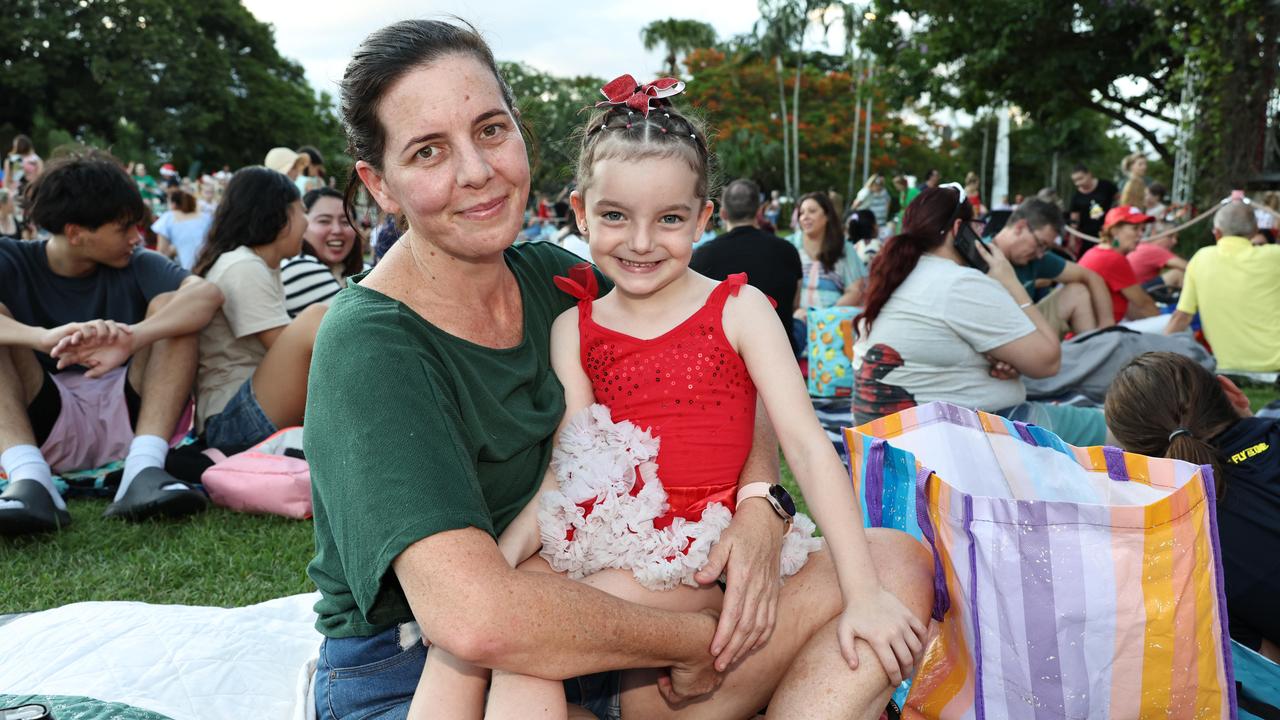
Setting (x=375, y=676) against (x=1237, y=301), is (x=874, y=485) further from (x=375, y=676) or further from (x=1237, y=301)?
(x=1237, y=301)

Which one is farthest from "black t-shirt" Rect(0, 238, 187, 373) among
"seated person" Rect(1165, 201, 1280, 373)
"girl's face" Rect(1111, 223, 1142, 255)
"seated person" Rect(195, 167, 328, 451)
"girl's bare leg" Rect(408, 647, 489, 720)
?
"girl's face" Rect(1111, 223, 1142, 255)

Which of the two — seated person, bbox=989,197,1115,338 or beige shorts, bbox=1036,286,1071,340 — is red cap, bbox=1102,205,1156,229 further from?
beige shorts, bbox=1036,286,1071,340

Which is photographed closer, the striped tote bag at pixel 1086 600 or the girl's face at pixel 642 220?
the striped tote bag at pixel 1086 600

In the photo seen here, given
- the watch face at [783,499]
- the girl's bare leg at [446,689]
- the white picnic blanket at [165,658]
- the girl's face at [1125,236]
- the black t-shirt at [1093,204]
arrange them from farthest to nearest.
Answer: the black t-shirt at [1093,204]
the girl's face at [1125,236]
the white picnic blanket at [165,658]
the watch face at [783,499]
the girl's bare leg at [446,689]

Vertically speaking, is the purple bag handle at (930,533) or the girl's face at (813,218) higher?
the girl's face at (813,218)

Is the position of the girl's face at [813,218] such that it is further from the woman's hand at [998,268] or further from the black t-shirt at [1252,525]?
the black t-shirt at [1252,525]

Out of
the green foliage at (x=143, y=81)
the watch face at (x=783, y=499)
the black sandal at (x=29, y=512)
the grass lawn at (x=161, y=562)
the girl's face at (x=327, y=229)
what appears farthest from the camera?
the green foliage at (x=143, y=81)

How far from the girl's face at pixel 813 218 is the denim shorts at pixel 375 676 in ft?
21.2

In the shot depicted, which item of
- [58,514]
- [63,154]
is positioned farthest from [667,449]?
[63,154]

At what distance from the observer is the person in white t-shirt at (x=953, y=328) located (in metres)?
4.24

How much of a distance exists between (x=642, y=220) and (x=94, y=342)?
10.9ft

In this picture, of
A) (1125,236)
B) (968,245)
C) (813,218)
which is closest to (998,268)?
(968,245)

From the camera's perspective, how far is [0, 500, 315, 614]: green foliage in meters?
3.58

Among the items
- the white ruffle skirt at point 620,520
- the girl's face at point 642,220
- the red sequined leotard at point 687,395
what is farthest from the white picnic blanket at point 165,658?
the girl's face at point 642,220
